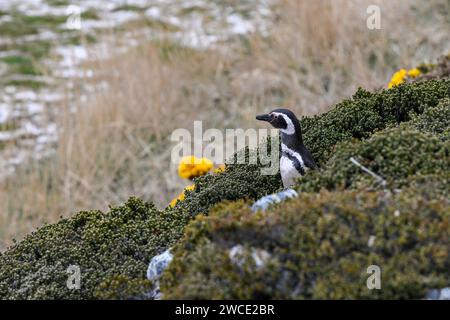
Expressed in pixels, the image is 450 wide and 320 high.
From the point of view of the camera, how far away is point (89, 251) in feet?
13.4

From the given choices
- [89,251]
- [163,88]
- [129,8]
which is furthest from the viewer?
[129,8]

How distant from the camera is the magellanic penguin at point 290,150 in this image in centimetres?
443

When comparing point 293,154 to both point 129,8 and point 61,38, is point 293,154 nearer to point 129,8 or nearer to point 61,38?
point 61,38

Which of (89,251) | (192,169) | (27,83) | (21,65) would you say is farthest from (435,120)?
(21,65)

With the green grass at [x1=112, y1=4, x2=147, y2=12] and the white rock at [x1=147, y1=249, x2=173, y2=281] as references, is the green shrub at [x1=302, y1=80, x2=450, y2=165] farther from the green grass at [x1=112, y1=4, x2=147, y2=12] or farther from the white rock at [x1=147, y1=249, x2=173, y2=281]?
the green grass at [x1=112, y1=4, x2=147, y2=12]

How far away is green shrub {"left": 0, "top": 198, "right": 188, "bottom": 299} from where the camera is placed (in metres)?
3.81

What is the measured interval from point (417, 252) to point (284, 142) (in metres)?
1.67

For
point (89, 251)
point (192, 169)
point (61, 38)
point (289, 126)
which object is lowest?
point (61, 38)

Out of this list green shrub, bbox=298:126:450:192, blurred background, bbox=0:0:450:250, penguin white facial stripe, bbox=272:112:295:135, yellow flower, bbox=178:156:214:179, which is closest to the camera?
green shrub, bbox=298:126:450:192

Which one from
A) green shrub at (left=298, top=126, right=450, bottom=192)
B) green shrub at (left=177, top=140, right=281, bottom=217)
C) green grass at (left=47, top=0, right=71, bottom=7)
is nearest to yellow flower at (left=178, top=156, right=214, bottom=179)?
green shrub at (left=177, top=140, right=281, bottom=217)

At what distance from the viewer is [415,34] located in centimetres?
955

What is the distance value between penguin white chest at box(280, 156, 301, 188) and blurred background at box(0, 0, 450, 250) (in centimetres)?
378

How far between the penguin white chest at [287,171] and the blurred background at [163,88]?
12.4ft

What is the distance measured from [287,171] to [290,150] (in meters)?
0.15
